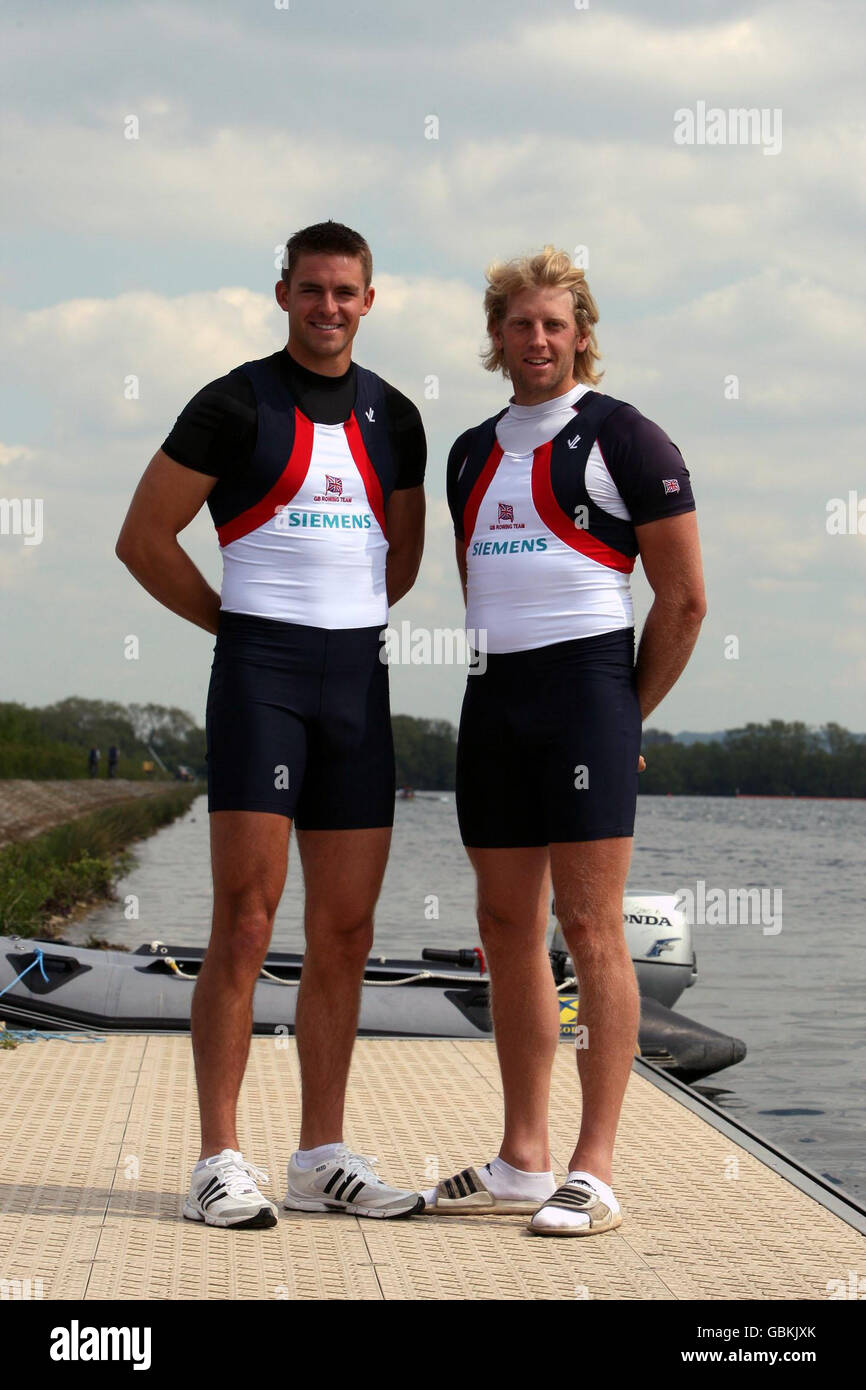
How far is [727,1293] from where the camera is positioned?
3.25 metres

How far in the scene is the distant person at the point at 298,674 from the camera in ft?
12.5

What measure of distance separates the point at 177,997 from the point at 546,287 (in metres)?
4.32

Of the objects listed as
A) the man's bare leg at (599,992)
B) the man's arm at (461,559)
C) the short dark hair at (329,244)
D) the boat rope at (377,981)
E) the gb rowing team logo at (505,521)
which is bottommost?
the boat rope at (377,981)

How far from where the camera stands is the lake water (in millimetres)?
9594

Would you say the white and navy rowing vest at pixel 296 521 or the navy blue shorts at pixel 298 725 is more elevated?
the white and navy rowing vest at pixel 296 521

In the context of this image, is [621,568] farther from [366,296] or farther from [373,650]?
[366,296]

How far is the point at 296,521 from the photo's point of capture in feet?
12.6

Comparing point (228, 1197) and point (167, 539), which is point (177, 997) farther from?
point (167, 539)

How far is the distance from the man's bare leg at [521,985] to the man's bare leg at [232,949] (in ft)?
1.80

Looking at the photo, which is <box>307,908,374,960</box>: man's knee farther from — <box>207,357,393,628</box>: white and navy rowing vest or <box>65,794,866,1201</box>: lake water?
<box>65,794,866,1201</box>: lake water

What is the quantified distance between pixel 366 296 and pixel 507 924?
164cm

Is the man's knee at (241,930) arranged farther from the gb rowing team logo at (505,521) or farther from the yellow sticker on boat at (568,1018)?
the yellow sticker on boat at (568,1018)

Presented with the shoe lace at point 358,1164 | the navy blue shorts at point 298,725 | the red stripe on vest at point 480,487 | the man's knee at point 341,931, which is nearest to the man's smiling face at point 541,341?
the red stripe on vest at point 480,487
